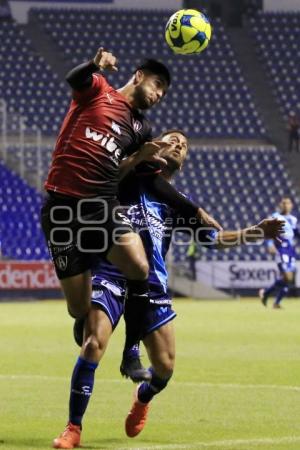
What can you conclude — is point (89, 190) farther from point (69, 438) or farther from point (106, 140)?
point (69, 438)

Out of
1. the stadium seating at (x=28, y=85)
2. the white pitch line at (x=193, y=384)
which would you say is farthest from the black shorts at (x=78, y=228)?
the stadium seating at (x=28, y=85)

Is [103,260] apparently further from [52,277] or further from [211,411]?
[52,277]

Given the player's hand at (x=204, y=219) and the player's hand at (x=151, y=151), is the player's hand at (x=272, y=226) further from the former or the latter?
the player's hand at (x=151, y=151)

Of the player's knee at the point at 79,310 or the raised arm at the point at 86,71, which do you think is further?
the player's knee at the point at 79,310

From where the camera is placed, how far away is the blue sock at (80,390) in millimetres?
7668

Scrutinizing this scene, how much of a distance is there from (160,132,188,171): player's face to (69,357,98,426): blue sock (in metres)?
1.80

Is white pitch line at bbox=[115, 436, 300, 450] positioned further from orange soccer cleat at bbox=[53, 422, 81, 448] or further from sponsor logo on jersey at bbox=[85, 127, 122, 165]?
sponsor logo on jersey at bbox=[85, 127, 122, 165]

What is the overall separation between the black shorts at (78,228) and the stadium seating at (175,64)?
1219 inches

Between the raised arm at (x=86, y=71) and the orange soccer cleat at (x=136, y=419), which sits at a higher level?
the raised arm at (x=86, y=71)

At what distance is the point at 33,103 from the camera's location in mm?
37781

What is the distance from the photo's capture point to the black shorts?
7703 mm

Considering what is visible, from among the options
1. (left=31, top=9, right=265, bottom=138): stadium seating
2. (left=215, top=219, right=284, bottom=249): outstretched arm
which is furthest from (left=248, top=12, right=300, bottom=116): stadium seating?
(left=215, top=219, right=284, bottom=249): outstretched arm

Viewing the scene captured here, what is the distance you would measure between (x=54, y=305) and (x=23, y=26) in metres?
14.4

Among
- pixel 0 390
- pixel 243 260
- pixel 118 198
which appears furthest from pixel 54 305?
pixel 118 198
